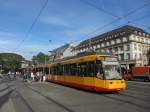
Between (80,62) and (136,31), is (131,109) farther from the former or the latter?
(136,31)

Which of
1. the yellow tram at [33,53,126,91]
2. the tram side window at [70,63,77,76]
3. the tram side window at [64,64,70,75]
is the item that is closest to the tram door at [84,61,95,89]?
the yellow tram at [33,53,126,91]

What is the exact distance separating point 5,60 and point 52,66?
97884 mm

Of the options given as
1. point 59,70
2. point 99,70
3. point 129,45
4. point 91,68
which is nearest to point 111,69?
point 99,70

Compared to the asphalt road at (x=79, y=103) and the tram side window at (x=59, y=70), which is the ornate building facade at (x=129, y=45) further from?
the asphalt road at (x=79, y=103)

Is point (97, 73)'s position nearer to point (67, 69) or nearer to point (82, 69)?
point (82, 69)

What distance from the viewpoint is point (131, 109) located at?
1099cm

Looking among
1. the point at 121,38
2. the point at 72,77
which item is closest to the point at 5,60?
the point at 121,38

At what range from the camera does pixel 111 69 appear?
1800 centimetres

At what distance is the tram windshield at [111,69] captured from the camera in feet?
58.0

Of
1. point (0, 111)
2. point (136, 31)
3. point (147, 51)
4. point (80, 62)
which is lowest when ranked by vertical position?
point (0, 111)

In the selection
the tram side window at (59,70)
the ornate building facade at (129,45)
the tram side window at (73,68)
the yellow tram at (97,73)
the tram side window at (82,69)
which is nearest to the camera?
the yellow tram at (97,73)

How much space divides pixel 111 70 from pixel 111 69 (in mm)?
67

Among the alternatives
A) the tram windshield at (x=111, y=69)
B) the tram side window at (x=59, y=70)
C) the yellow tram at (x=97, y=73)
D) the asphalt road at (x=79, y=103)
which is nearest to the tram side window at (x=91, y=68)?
the yellow tram at (x=97, y=73)

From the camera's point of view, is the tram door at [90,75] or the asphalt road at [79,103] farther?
the tram door at [90,75]
